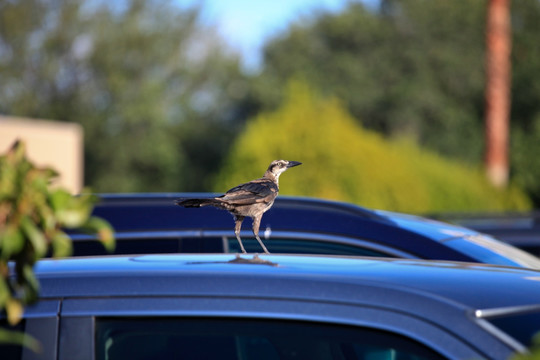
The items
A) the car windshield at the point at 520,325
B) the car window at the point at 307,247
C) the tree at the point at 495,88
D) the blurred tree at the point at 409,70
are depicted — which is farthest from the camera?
the blurred tree at the point at 409,70

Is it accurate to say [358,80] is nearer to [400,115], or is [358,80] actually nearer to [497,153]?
[400,115]

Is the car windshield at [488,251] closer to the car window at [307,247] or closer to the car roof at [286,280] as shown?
the car window at [307,247]

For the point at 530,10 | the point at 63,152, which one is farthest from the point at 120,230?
the point at 530,10

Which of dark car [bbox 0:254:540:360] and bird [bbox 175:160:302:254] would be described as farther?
bird [bbox 175:160:302:254]

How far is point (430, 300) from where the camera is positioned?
1923 mm

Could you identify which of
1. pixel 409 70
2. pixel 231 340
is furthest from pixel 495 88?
pixel 231 340

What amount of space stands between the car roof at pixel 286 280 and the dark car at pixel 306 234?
135 centimetres

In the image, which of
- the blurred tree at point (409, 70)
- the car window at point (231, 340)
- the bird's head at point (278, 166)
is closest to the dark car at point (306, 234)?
the bird's head at point (278, 166)

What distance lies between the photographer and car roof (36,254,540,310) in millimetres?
1973

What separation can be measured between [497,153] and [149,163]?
1939 cm

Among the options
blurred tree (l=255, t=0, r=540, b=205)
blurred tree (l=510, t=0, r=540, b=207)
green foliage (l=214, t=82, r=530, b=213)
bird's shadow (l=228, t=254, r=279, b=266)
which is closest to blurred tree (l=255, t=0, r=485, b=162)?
blurred tree (l=255, t=0, r=540, b=205)

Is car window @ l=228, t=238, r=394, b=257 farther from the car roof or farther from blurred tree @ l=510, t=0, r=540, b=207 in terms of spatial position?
blurred tree @ l=510, t=0, r=540, b=207

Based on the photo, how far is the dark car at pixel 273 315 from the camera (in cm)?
188

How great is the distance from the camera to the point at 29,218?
1372mm
